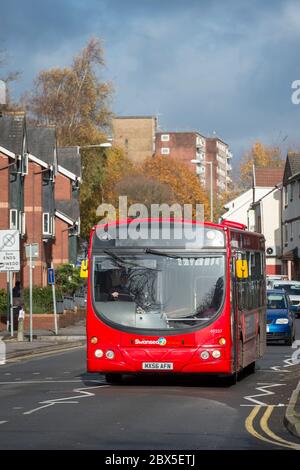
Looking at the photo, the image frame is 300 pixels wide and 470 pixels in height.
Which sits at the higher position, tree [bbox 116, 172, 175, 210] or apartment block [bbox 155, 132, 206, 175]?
apartment block [bbox 155, 132, 206, 175]

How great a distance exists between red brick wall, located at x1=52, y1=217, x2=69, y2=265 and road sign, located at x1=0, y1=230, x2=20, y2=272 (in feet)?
124

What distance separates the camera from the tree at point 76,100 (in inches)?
3265

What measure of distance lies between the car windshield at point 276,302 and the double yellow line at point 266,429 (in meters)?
20.0

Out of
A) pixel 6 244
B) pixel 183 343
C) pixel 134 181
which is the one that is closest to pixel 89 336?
pixel 183 343

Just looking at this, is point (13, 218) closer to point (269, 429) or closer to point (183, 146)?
point (269, 429)

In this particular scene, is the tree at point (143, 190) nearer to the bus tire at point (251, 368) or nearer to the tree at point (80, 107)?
the tree at point (80, 107)

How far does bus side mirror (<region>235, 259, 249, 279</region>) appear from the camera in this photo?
70.9 ft

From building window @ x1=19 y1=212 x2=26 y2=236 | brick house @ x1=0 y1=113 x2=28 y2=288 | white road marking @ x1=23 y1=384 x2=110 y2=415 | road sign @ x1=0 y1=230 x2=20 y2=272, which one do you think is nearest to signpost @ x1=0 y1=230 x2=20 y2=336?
road sign @ x1=0 y1=230 x2=20 y2=272

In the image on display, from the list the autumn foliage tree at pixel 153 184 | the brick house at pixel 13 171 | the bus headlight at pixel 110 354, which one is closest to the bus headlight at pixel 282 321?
the bus headlight at pixel 110 354

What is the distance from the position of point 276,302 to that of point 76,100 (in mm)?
47722

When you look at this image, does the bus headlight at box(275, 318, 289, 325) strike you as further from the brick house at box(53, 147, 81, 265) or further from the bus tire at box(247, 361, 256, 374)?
the brick house at box(53, 147, 81, 265)

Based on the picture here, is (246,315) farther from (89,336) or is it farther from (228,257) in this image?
(89,336)

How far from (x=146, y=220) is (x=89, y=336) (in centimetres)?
257

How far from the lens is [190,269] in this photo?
822 inches
